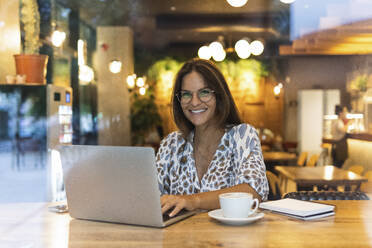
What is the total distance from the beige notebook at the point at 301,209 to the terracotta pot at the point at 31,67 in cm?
Result: 378

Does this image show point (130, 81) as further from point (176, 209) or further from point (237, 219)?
point (237, 219)

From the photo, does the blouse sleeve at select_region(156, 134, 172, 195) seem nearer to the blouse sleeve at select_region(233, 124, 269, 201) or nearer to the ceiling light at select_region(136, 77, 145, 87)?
the blouse sleeve at select_region(233, 124, 269, 201)

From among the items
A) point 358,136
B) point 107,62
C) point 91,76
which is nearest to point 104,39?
point 107,62

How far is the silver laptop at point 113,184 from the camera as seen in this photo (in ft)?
4.58

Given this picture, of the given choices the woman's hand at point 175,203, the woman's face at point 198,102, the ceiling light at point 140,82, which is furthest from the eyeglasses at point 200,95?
the ceiling light at point 140,82

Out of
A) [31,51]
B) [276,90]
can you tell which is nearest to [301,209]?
[31,51]

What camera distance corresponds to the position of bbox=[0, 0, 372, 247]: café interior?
1.46 m

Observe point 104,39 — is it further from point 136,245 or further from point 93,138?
point 136,245

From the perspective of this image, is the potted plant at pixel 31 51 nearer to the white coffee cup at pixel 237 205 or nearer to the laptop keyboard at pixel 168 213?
the laptop keyboard at pixel 168 213

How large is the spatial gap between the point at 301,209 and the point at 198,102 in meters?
0.79

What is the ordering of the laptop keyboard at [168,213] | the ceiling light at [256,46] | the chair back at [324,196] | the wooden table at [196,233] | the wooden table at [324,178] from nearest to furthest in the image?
the wooden table at [196,233], the laptop keyboard at [168,213], the chair back at [324,196], the wooden table at [324,178], the ceiling light at [256,46]

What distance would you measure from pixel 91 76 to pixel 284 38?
4.37m

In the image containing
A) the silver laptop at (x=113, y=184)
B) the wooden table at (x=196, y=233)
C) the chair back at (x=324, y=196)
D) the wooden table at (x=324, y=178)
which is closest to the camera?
the wooden table at (x=196, y=233)

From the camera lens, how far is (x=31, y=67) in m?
4.85
